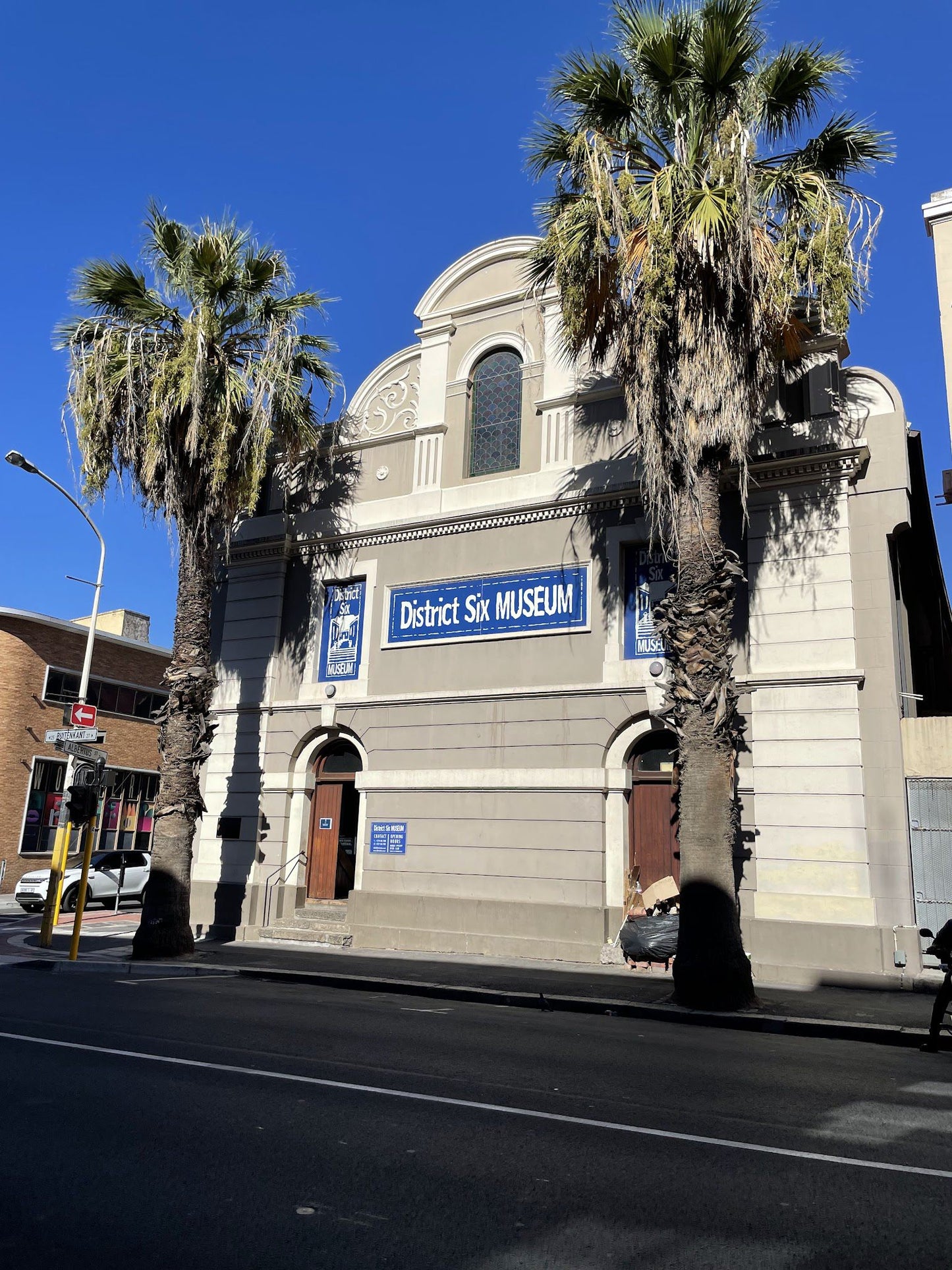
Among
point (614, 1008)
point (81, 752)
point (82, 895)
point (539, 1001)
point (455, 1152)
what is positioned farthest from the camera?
point (81, 752)

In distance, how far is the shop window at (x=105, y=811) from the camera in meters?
28.8

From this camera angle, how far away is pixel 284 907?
1850 cm

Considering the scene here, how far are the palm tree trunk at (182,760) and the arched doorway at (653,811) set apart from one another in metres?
7.16

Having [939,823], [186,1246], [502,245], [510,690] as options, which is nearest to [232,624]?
[510,690]

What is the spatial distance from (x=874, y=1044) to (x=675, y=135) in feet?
36.7

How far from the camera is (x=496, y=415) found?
61.3 feet

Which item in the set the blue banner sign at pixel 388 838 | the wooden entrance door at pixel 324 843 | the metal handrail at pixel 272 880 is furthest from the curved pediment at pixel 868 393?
the metal handrail at pixel 272 880

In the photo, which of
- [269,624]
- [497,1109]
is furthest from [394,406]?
[497,1109]

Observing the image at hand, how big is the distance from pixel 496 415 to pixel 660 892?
9.51 meters

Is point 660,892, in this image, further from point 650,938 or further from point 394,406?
point 394,406

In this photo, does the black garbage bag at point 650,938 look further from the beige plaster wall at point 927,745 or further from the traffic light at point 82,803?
the traffic light at point 82,803

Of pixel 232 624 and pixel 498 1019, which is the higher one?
pixel 232 624

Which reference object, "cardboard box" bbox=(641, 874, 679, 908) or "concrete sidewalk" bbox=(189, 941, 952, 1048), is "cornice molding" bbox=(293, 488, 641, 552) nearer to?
"cardboard box" bbox=(641, 874, 679, 908)

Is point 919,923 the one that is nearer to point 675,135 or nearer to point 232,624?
point 675,135
